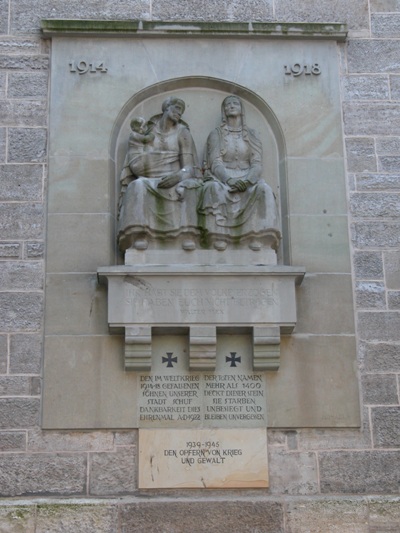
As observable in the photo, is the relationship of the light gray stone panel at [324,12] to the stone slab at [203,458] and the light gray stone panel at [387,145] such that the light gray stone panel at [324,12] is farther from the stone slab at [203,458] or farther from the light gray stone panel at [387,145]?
the stone slab at [203,458]

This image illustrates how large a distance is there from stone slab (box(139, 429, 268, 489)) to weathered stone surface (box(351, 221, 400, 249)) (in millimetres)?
2154

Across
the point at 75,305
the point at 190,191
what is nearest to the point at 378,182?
the point at 190,191

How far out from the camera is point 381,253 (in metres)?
9.48

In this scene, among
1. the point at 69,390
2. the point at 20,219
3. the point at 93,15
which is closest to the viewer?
the point at 69,390

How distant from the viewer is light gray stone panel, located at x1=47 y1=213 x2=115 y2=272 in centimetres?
927

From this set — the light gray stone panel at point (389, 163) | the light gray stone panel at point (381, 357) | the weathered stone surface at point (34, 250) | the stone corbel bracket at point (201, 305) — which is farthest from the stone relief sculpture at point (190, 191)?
the light gray stone panel at point (381, 357)

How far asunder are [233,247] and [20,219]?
2.10 m

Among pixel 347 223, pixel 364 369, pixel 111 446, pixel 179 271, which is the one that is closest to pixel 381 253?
pixel 347 223

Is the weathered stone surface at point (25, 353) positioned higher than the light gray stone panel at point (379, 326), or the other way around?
the light gray stone panel at point (379, 326)

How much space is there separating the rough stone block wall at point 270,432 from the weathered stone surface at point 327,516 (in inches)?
0.4

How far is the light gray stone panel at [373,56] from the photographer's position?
1014 cm

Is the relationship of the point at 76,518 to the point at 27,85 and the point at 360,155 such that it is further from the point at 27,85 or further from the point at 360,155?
the point at 360,155

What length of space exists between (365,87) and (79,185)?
3162 mm

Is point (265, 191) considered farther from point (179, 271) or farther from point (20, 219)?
point (20, 219)
